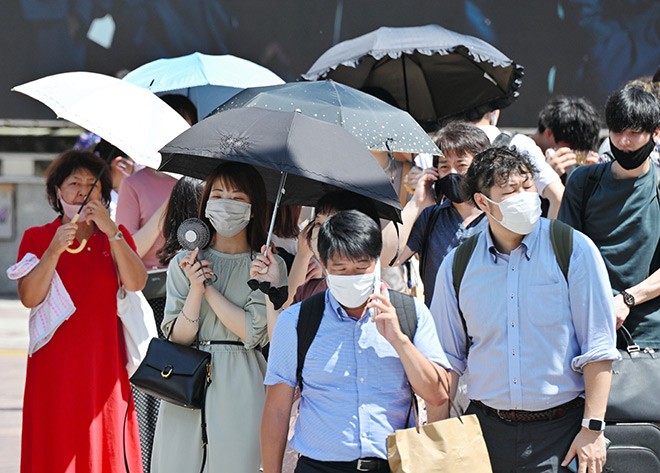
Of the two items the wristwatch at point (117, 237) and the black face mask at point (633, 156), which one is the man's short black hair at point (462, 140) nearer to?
the black face mask at point (633, 156)

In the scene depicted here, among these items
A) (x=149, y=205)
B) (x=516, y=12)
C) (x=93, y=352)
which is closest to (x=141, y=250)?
(x=149, y=205)

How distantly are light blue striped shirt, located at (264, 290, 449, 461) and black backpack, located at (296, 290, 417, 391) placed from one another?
0.06 ft

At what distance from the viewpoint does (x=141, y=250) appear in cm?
600

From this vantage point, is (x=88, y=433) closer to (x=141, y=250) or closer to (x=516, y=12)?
(x=141, y=250)

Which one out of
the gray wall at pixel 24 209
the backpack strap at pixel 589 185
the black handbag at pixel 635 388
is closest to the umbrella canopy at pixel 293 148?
the backpack strap at pixel 589 185

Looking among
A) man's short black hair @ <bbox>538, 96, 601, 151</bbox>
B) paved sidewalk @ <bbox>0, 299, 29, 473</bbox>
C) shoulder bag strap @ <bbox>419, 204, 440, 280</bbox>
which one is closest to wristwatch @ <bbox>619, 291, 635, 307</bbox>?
shoulder bag strap @ <bbox>419, 204, 440, 280</bbox>

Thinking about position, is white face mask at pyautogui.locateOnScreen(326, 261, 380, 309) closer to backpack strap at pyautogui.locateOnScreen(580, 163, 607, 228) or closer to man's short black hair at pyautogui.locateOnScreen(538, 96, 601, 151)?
backpack strap at pyautogui.locateOnScreen(580, 163, 607, 228)

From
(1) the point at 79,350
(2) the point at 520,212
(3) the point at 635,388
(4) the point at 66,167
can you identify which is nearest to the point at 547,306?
(2) the point at 520,212

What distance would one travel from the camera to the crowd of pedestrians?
12.0 ft

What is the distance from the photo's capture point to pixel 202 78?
23.1ft

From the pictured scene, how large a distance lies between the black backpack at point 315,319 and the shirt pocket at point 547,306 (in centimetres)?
45

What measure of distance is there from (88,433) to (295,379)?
195cm

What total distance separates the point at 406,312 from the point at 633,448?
1204mm

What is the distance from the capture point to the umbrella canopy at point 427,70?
20.2 feet
